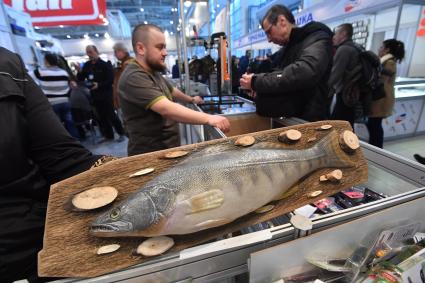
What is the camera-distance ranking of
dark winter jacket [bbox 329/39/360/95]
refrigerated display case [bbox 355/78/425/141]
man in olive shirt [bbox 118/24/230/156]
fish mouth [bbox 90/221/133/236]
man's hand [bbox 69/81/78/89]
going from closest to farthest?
fish mouth [bbox 90/221/133/236]
man in olive shirt [bbox 118/24/230/156]
dark winter jacket [bbox 329/39/360/95]
refrigerated display case [bbox 355/78/425/141]
man's hand [bbox 69/81/78/89]

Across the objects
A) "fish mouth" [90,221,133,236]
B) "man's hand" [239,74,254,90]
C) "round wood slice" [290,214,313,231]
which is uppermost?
"man's hand" [239,74,254,90]

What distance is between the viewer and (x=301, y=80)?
1076mm

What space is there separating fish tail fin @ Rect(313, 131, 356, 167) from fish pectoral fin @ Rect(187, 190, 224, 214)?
0.32m

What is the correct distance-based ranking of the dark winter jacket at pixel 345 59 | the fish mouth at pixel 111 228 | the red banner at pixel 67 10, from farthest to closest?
the red banner at pixel 67 10 < the dark winter jacket at pixel 345 59 < the fish mouth at pixel 111 228

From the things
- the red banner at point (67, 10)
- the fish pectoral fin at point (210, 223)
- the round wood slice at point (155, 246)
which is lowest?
the round wood slice at point (155, 246)

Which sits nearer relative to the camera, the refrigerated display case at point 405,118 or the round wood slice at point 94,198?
the round wood slice at point 94,198

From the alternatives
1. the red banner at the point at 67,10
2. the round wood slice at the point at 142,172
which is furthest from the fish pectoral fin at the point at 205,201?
the red banner at the point at 67,10

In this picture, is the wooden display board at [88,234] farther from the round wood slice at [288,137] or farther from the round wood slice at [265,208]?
the round wood slice at [288,137]

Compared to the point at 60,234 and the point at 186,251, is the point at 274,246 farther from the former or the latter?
the point at 60,234

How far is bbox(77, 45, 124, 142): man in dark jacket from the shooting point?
376cm

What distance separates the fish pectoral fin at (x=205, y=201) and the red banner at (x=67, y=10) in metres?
5.08

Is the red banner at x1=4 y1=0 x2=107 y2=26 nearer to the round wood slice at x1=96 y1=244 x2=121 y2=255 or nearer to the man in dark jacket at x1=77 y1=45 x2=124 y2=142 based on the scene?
the man in dark jacket at x1=77 y1=45 x2=124 y2=142

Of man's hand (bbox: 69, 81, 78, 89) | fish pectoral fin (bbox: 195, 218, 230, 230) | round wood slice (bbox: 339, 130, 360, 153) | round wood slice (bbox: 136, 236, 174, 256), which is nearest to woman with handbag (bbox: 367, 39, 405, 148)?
round wood slice (bbox: 339, 130, 360, 153)

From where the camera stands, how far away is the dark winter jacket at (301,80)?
1.08 meters
